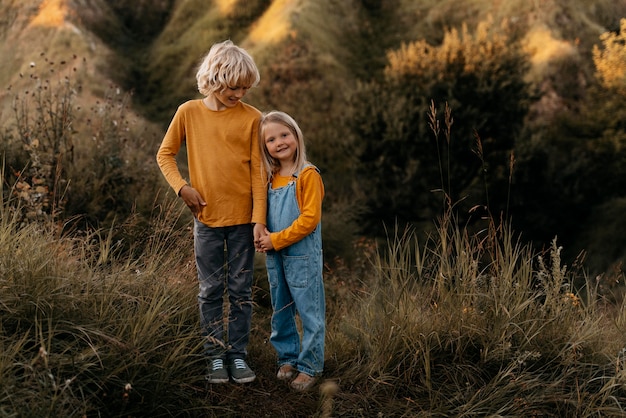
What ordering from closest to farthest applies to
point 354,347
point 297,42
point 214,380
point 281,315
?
point 214,380, point 281,315, point 354,347, point 297,42

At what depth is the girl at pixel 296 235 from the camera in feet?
11.5

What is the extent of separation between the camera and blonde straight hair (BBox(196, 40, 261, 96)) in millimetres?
3371

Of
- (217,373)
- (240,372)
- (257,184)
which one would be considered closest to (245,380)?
(240,372)

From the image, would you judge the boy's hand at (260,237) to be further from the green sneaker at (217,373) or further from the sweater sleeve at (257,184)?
the green sneaker at (217,373)

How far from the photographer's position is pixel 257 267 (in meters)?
7.97

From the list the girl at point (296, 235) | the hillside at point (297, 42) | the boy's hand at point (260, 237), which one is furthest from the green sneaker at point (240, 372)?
the hillside at point (297, 42)

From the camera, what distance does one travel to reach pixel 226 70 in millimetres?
3379

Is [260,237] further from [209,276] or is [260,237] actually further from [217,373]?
[217,373]

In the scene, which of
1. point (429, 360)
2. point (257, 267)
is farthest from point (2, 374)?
point (257, 267)

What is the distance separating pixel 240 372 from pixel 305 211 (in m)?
1.00

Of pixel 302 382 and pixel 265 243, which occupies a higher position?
pixel 265 243

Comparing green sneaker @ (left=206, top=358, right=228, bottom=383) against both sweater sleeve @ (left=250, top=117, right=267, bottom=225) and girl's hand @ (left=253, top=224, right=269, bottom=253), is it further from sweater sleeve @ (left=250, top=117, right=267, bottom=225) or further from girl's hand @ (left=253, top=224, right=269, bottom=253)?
sweater sleeve @ (left=250, top=117, right=267, bottom=225)

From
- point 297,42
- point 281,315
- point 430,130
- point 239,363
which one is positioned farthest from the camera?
point 297,42

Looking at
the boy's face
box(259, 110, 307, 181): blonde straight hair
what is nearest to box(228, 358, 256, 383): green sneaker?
box(259, 110, 307, 181): blonde straight hair
